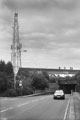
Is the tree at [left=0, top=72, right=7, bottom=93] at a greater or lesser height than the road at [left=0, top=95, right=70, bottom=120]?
greater

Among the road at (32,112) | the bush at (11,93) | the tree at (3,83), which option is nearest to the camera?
the road at (32,112)

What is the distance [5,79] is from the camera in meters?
67.6

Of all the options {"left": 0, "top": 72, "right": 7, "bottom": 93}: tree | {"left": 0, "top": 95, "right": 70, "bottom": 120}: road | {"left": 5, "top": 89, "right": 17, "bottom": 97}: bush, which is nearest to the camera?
{"left": 0, "top": 95, "right": 70, "bottom": 120}: road

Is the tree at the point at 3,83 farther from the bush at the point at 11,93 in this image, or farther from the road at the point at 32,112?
the road at the point at 32,112

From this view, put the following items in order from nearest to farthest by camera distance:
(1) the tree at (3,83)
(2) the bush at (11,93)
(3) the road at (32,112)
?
(3) the road at (32,112)
(2) the bush at (11,93)
(1) the tree at (3,83)

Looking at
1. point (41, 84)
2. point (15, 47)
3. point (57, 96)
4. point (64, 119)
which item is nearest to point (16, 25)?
point (15, 47)

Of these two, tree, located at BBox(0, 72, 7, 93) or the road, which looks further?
tree, located at BBox(0, 72, 7, 93)

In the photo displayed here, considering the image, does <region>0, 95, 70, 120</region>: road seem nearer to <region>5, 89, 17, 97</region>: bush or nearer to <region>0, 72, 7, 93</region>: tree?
<region>5, 89, 17, 97</region>: bush

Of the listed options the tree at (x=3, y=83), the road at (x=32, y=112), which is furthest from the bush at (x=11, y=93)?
the road at (x=32, y=112)

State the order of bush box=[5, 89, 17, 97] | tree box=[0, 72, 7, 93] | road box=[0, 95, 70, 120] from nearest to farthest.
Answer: road box=[0, 95, 70, 120], bush box=[5, 89, 17, 97], tree box=[0, 72, 7, 93]

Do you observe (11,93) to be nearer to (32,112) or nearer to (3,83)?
(3,83)

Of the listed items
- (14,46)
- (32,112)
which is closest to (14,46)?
(14,46)

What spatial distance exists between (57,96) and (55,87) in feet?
261

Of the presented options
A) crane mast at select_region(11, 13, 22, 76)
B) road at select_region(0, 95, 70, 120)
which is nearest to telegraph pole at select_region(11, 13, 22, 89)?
crane mast at select_region(11, 13, 22, 76)
